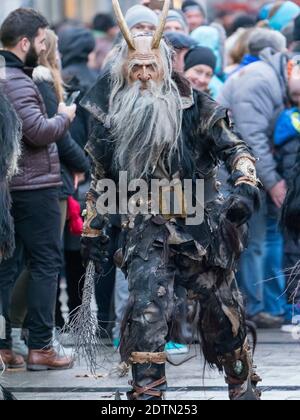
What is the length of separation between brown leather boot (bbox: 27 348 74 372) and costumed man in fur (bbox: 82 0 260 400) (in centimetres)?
190

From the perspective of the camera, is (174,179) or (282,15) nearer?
(174,179)

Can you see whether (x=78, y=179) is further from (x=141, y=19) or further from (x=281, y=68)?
(x=281, y=68)

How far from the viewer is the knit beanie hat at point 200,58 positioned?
398 inches

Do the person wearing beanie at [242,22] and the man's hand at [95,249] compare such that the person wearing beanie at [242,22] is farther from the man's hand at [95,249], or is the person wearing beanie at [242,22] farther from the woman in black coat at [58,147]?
the man's hand at [95,249]

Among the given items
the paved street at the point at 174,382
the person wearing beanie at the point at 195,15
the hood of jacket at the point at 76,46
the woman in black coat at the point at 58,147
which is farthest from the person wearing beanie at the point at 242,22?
the paved street at the point at 174,382

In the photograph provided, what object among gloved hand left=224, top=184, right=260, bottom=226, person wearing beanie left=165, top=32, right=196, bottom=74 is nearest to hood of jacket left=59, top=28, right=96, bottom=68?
person wearing beanie left=165, top=32, right=196, bottom=74

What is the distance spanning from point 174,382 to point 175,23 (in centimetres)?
356

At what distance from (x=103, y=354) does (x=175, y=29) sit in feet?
10.0

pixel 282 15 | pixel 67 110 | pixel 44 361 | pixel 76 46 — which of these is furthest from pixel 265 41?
pixel 44 361

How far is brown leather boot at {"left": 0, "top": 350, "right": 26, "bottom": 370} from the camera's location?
865 cm

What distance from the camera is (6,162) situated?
7086 mm

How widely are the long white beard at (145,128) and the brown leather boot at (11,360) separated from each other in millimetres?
2210

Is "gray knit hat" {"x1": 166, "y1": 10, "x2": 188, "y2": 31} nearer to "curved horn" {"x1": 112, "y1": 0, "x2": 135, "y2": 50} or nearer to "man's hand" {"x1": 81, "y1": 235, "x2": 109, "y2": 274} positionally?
"curved horn" {"x1": 112, "y1": 0, "x2": 135, "y2": 50}

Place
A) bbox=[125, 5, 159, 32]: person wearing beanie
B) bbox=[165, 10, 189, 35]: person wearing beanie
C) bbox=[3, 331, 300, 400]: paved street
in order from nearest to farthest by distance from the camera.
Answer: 1. bbox=[3, 331, 300, 400]: paved street
2. bbox=[125, 5, 159, 32]: person wearing beanie
3. bbox=[165, 10, 189, 35]: person wearing beanie
